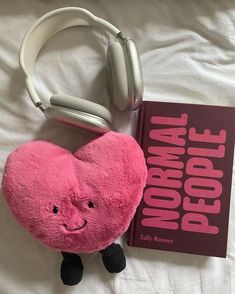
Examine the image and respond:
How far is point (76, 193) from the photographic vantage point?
2.31 feet

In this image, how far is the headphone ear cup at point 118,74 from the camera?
28.8 inches

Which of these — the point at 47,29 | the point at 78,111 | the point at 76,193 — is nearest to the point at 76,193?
the point at 76,193

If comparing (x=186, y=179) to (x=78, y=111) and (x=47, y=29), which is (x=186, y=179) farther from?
(x=47, y=29)

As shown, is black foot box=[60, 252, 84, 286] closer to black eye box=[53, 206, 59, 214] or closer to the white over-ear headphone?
black eye box=[53, 206, 59, 214]

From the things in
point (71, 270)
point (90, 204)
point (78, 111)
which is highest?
point (78, 111)

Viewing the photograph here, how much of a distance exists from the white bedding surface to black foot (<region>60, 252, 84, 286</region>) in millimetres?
26

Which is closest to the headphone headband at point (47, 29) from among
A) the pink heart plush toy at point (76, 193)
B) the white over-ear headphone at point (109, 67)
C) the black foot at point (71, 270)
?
the white over-ear headphone at point (109, 67)

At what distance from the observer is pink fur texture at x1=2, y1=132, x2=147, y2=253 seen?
701 millimetres

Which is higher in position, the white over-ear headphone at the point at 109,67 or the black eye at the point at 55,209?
the white over-ear headphone at the point at 109,67

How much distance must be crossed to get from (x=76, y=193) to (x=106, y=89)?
21cm

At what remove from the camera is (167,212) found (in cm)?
79

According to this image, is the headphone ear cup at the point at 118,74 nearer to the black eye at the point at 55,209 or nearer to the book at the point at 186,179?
the book at the point at 186,179

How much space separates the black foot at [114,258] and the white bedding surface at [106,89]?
0.08 ft

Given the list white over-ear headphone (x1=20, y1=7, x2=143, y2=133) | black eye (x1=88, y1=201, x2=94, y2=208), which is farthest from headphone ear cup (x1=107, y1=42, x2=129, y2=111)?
black eye (x1=88, y1=201, x2=94, y2=208)
